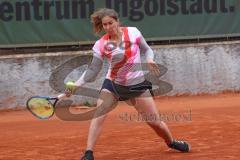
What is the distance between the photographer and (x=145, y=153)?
6965 millimetres

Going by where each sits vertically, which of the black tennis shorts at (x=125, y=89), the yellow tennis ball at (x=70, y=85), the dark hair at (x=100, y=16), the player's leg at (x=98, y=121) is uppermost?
the dark hair at (x=100, y=16)

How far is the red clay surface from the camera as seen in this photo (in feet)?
22.7

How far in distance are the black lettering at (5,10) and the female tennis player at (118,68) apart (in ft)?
17.9

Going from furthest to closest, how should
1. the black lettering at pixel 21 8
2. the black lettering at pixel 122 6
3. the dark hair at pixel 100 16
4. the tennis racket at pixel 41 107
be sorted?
the black lettering at pixel 122 6, the black lettering at pixel 21 8, the tennis racket at pixel 41 107, the dark hair at pixel 100 16

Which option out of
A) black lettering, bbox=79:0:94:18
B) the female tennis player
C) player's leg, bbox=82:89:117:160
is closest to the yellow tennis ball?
the female tennis player

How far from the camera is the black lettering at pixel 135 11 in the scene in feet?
39.5

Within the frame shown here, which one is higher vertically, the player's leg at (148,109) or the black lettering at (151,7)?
the black lettering at (151,7)

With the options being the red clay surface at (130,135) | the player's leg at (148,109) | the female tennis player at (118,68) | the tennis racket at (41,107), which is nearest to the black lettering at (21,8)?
the red clay surface at (130,135)

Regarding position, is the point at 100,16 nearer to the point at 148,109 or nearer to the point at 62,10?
the point at 148,109

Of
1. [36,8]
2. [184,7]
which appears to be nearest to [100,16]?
[36,8]

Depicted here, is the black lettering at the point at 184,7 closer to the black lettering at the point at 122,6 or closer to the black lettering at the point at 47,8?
the black lettering at the point at 122,6

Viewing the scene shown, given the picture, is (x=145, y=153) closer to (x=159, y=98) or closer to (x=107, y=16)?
(x=107, y=16)

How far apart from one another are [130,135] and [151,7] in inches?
180

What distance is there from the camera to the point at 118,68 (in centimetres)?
627
